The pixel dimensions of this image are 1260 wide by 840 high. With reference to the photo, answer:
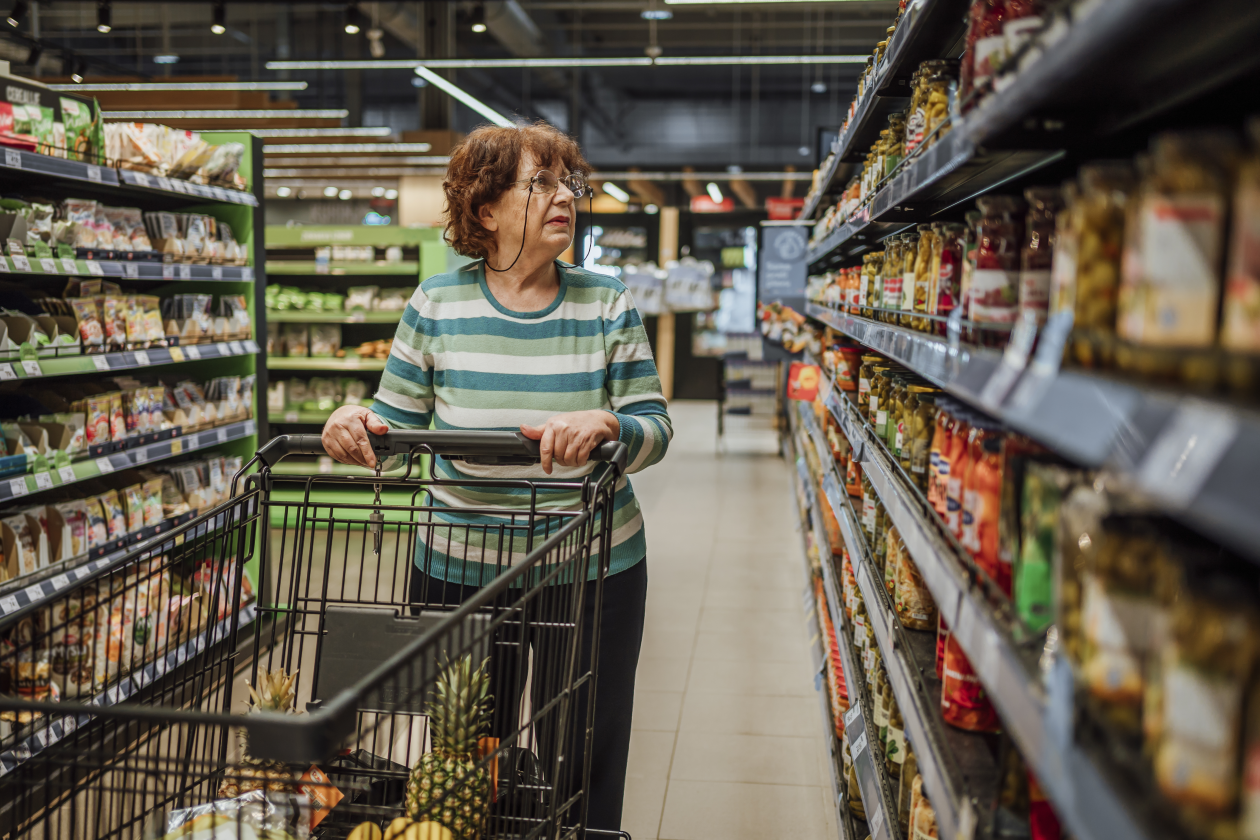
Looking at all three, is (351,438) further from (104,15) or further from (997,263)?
(104,15)

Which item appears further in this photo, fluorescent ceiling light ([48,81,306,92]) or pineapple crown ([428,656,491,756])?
fluorescent ceiling light ([48,81,306,92])

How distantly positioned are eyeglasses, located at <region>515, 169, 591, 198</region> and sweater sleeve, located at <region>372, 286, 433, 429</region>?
13.2 inches

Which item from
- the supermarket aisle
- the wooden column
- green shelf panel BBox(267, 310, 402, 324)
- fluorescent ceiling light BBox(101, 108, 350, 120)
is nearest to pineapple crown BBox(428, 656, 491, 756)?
the supermarket aisle

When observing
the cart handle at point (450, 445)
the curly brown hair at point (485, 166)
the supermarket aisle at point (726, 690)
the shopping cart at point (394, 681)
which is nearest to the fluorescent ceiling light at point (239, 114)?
the supermarket aisle at point (726, 690)

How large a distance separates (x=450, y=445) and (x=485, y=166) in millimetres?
653

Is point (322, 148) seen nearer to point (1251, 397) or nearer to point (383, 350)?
point (383, 350)

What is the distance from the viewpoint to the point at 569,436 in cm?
169

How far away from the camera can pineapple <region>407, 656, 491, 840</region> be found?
138 cm

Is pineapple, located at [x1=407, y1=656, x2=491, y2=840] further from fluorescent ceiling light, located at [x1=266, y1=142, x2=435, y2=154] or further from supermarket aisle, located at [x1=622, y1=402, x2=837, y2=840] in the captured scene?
fluorescent ceiling light, located at [x1=266, y1=142, x2=435, y2=154]

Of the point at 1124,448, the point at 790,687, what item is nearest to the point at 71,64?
the point at 790,687

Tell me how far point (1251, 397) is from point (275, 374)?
23.4ft

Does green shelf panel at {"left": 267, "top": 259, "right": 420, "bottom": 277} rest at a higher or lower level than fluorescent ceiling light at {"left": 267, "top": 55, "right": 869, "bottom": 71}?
lower

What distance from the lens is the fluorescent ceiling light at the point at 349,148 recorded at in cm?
1045

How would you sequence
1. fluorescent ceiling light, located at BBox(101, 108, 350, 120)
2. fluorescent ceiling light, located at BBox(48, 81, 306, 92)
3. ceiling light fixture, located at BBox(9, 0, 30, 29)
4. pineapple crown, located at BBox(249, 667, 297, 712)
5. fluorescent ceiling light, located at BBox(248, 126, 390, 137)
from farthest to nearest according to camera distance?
fluorescent ceiling light, located at BBox(248, 126, 390, 137), fluorescent ceiling light, located at BBox(101, 108, 350, 120), fluorescent ceiling light, located at BBox(48, 81, 306, 92), ceiling light fixture, located at BBox(9, 0, 30, 29), pineapple crown, located at BBox(249, 667, 297, 712)
